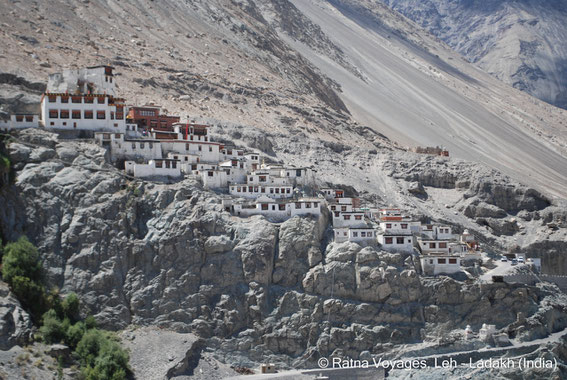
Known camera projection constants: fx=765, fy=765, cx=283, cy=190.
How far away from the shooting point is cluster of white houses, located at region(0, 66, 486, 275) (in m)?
55.0

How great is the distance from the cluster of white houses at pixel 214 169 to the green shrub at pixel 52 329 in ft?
43.8

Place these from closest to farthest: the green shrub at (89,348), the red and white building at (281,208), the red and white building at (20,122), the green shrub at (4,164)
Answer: the green shrub at (89,348)
the green shrub at (4,164)
the red and white building at (20,122)
the red and white building at (281,208)

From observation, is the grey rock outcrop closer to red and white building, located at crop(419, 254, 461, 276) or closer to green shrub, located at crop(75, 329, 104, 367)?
green shrub, located at crop(75, 329, 104, 367)

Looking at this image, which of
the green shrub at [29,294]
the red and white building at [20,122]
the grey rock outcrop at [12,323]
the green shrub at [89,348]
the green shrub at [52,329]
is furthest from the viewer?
the red and white building at [20,122]

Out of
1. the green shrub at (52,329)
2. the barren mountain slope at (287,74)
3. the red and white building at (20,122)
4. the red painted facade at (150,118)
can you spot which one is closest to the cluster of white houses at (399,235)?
the red painted facade at (150,118)

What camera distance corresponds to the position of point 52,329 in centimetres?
4444

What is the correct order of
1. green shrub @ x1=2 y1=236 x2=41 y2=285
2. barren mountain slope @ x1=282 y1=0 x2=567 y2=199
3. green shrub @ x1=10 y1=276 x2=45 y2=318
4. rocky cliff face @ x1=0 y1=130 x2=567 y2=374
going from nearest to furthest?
1. green shrub @ x1=10 y1=276 x2=45 y2=318
2. green shrub @ x1=2 y1=236 x2=41 y2=285
3. rocky cliff face @ x1=0 y1=130 x2=567 y2=374
4. barren mountain slope @ x1=282 y1=0 x2=567 y2=199

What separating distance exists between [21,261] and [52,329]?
5188mm

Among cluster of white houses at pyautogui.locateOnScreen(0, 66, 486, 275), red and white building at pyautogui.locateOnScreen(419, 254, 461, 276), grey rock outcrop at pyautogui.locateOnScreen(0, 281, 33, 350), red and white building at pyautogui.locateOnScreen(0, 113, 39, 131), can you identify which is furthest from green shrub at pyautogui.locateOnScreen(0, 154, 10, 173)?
red and white building at pyautogui.locateOnScreen(419, 254, 461, 276)

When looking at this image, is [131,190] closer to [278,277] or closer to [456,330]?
[278,277]

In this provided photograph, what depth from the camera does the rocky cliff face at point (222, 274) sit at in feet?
161

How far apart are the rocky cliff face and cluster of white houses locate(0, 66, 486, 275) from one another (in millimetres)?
1478

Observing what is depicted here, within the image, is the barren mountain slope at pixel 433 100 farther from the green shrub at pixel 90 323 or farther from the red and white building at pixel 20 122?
the green shrub at pixel 90 323

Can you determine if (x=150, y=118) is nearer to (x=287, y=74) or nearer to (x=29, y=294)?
(x=29, y=294)
